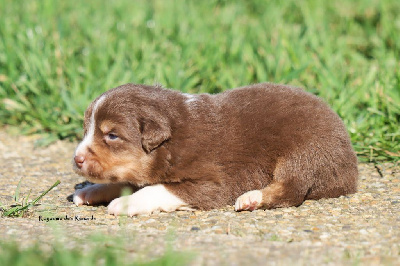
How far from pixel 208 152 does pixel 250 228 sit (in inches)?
31.1

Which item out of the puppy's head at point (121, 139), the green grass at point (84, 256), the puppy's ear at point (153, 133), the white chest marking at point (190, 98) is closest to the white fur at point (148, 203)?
the puppy's head at point (121, 139)

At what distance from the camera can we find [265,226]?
13.4 feet

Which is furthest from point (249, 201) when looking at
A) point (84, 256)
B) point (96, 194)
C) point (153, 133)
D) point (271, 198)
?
point (84, 256)

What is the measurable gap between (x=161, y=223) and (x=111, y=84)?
291 centimetres

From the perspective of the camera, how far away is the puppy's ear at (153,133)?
176 inches

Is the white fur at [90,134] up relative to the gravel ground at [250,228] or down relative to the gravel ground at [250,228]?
up

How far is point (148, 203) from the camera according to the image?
4418 millimetres

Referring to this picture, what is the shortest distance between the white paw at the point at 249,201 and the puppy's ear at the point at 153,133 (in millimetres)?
709

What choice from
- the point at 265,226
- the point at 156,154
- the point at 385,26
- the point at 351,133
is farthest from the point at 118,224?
the point at 385,26

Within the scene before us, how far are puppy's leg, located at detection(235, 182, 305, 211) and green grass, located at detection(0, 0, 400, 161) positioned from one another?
1446mm

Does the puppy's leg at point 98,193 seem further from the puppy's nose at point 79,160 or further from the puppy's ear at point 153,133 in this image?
the puppy's ear at point 153,133

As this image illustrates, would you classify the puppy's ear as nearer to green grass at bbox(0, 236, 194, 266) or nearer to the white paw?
the white paw

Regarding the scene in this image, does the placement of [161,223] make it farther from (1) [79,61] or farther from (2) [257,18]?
(2) [257,18]

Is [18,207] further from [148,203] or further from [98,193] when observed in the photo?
[148,203]
